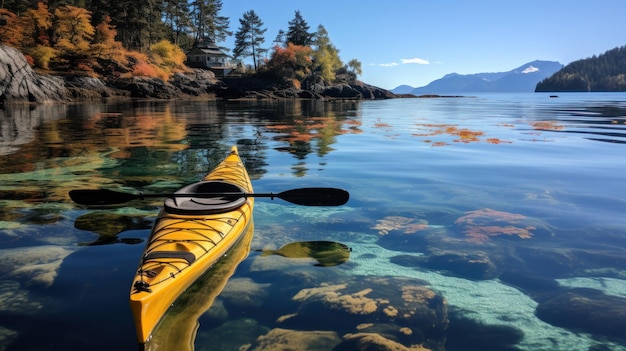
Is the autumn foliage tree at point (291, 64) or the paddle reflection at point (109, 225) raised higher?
the autumn foliage tree at point (291, 64)

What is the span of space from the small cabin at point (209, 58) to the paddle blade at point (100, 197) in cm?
7684

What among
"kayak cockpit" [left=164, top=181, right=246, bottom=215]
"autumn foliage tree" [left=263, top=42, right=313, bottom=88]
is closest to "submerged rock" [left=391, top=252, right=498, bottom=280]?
"kayak cockpit" [left=164, top=181, right=246, bottom=215]

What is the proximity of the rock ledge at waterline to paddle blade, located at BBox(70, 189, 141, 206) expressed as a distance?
42324 mm

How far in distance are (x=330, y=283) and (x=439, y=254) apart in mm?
1966

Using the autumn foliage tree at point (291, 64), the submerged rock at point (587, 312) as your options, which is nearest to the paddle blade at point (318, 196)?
the submerged rock at point (587, 312)

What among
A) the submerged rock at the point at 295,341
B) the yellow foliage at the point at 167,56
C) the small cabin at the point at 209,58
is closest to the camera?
the submerged rock at the point at 295,341

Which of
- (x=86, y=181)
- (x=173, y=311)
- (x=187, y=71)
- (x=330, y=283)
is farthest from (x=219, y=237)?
(x=187, y=71)

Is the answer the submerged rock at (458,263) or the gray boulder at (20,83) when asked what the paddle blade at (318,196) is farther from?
the gray boulder at (20,83)

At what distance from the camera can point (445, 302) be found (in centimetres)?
468

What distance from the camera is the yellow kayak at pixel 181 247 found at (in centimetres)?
368

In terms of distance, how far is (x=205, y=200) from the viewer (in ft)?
22.0

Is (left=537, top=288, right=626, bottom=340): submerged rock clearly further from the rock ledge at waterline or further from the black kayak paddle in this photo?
the rock ledge at waterline

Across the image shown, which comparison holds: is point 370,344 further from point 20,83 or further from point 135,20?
point 135,20

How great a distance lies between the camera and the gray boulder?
3912cm
